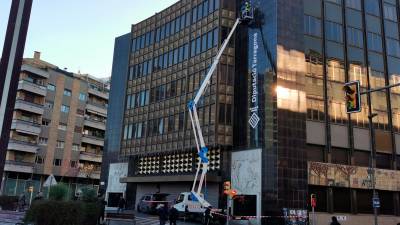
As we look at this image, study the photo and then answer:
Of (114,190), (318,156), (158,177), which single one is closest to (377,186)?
(318,156)

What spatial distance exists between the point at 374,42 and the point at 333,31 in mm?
5418

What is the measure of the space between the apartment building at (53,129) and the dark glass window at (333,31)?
51.3 meters

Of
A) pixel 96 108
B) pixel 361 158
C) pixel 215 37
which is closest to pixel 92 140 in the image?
pixel 96 108

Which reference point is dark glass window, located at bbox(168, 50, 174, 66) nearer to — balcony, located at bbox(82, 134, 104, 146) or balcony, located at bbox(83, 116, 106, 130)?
balcony, located at bbox(83, 116, 106, 130)

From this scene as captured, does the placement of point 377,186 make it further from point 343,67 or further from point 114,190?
point 114,190

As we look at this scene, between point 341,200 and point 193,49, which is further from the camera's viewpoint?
point 193,49

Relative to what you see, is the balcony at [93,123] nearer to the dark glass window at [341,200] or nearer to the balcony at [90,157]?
the balcony at [90,157]

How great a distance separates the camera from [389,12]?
49.0 metres

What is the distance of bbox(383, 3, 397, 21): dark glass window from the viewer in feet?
160

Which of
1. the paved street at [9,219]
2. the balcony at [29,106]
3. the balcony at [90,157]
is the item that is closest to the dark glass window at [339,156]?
the paved street at [9,219]

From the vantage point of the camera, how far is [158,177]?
48375 millimetres

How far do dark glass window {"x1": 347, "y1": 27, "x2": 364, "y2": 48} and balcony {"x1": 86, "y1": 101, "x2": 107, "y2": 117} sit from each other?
2250 inches

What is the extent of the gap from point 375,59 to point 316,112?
10041 millimetres

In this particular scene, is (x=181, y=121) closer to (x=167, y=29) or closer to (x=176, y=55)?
(x=176, y=55)
